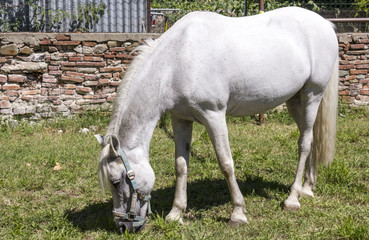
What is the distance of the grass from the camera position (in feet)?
12.5

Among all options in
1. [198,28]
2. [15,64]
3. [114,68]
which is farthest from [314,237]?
[15,64]

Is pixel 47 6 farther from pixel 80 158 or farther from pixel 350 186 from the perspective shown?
pixel 350 186

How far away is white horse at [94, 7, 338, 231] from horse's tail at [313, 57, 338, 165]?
32 centimetres

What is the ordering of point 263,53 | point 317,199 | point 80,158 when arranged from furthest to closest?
point 80,158 → point 317,199 → point 263,53

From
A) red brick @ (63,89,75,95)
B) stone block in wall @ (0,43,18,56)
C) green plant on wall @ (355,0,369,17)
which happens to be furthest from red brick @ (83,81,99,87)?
green plant on wall @ (355,0,369,17)

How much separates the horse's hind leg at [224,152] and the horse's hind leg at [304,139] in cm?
58

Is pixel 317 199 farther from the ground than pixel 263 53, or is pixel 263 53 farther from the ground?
pixel 263 53

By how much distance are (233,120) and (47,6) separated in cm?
398

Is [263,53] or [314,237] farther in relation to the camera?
[263,53]

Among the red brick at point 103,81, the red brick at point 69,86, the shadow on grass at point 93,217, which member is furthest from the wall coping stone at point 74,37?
the shadow on grass at point 93,217

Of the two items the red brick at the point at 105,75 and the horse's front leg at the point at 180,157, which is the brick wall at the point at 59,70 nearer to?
the red brick at the point at 105,75

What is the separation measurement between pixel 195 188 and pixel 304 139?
1253mm

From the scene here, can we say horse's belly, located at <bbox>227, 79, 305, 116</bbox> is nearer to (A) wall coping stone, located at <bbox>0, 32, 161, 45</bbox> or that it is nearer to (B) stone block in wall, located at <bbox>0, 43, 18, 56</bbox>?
(A) wall coping stone, located at <bbox>0, 32, 161, 45</bbox>

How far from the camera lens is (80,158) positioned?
19.1 ft
